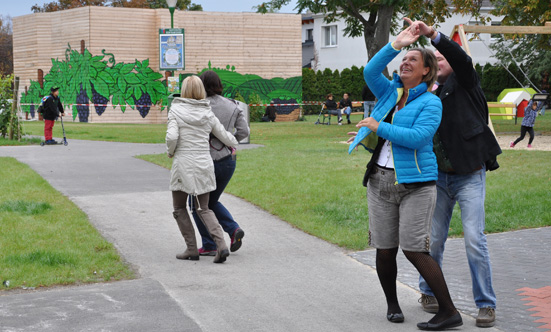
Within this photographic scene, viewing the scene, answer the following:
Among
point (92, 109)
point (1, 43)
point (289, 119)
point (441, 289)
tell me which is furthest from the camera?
point (1, 43)

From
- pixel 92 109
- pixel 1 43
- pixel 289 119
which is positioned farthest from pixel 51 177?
pixel 1 43

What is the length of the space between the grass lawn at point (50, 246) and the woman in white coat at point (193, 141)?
0.95 meters

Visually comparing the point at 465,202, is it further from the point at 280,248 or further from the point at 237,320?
the point at 280,248

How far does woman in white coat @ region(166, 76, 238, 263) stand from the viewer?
6.71 metres

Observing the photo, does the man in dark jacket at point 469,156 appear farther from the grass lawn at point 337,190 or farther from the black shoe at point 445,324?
the grass lawn at point 337,190

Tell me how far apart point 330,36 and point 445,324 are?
56.4m

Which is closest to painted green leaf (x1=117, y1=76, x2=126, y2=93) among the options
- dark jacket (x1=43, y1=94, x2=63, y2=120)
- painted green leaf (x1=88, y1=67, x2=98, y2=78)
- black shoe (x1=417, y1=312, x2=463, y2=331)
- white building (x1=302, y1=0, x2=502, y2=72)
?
painted green leaf (x1=88, y1=67, x2=98, y2=78)

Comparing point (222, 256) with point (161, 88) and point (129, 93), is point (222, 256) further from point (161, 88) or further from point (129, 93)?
point (161, 88)

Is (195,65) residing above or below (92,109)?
above

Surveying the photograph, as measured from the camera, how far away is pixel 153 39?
1583 inches

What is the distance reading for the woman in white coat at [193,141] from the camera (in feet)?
22.0

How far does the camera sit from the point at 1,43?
287 feet

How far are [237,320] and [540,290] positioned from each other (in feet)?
8.17

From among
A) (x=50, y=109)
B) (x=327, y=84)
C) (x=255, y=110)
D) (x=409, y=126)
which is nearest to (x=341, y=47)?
(x=327, y=84)
